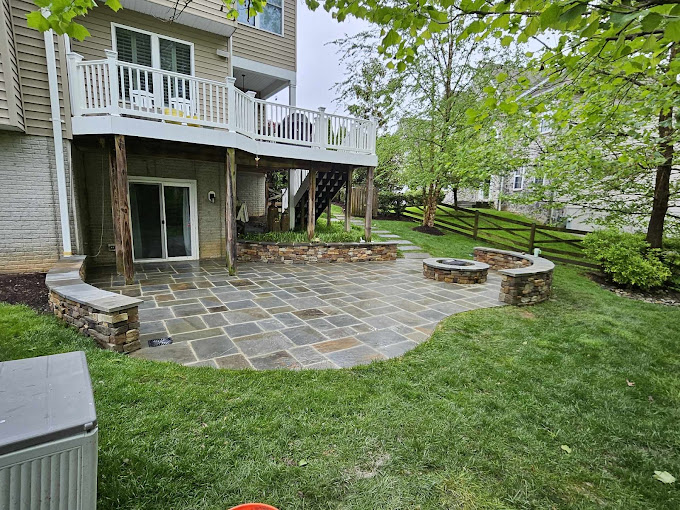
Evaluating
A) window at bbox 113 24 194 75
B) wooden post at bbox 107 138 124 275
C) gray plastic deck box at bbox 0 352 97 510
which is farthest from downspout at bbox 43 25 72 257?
gray plastic deck box at bbox 0 352 97 510

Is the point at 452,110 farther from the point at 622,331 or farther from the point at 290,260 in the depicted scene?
the point at 622,331

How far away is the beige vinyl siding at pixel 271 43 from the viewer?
8672 millimetres

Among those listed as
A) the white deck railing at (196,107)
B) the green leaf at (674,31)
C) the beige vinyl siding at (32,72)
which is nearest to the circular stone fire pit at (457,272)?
the white deck railing at (196,107)

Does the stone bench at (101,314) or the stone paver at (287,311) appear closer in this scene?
the stone bench at (101,314)

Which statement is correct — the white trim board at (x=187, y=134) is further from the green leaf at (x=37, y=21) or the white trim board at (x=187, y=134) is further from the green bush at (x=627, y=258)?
the green bush at (x=627, y=258)

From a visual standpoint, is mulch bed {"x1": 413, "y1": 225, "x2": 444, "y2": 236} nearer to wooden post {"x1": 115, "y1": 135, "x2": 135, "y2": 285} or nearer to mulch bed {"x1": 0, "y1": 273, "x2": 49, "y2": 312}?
wooden post {"x1": 115, "y1": 135, "x2": 135, "y2": 285}

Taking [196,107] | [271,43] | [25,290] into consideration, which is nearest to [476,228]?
[271,43]

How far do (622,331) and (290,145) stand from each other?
23.1 ft

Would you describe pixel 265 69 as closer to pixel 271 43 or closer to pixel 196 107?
pixel 271 43

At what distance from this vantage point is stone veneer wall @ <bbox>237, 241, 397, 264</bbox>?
8422mm

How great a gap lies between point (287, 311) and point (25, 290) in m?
3.74

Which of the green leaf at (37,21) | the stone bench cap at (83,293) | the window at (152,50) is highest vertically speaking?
the window at (152,50)

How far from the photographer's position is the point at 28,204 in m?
5.61

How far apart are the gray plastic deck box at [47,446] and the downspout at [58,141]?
5.78 meters
